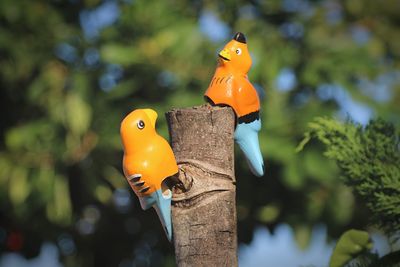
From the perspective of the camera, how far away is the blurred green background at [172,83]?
9.63 ft

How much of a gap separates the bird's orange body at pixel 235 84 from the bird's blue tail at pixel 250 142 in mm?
25

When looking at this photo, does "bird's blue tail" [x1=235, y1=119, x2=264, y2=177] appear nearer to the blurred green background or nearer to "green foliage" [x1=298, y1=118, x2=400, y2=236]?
"green foliage" [x1=298, y1=118, x2=400, y2=236]

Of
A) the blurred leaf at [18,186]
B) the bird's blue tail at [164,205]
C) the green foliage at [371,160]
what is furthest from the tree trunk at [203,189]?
the blurred leaf at [18,186]

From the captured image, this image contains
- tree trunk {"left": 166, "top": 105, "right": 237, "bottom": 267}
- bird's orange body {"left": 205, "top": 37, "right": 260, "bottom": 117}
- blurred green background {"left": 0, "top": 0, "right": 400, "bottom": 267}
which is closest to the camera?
tree trunk {"left": 166, "top": 105, "right": 237, "bottom": 267}

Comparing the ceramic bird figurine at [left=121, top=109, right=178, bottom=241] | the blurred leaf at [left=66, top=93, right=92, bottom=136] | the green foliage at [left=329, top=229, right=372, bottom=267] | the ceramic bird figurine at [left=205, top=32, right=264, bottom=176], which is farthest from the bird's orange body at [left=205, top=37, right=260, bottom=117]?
the blurred leaf at [left=66, top=93, right=92, bottom=136]

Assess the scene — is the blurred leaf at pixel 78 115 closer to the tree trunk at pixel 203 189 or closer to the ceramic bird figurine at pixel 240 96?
the ceramic bird figurine at pixel 240 96

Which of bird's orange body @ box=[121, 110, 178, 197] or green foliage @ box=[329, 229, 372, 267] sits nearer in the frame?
bird's orange body @ box=[121, 110, 178, 197]

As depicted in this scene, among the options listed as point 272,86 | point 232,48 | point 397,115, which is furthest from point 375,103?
point 232,48

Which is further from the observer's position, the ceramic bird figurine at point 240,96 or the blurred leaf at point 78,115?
the blurred leaf at point 78,115

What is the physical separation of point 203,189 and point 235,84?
252mm

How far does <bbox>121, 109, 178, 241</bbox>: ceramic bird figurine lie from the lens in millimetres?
1256

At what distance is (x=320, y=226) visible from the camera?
3078 millimetres

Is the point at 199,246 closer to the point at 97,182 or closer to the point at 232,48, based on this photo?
the point at 232,48

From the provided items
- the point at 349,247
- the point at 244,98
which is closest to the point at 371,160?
the point at 349,247
